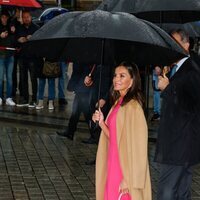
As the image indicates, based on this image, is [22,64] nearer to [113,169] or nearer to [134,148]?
[113,169]

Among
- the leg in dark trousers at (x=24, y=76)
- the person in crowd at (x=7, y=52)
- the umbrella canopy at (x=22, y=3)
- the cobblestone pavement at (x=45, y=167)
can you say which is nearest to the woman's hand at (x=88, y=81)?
the cobblestone pavement at (x=45, y=167)

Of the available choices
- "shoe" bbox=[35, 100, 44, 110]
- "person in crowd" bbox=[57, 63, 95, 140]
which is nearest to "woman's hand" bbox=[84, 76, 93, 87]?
"person in crowd" bbox=[57, 63, 95, 140]

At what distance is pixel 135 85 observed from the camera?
18.5 feet

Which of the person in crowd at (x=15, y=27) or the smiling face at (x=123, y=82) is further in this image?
the person in crowd at (x=15, y=27)

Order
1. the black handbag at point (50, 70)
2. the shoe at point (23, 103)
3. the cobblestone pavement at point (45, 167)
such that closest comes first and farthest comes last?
1. the cobblestone pavement at point (45, 167)
2. the black handbag at point (50, 70)
3. the shoe at point (23, 103)

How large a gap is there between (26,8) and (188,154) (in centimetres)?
909

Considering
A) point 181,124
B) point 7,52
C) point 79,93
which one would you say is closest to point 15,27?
point 7,52

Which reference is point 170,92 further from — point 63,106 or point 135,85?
point 63,106

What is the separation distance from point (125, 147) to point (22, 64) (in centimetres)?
A: 914

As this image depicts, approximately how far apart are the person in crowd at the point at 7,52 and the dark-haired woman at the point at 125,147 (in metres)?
8.50

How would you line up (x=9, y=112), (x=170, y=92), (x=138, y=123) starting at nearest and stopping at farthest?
(x=138, y=123), (x=170, y=92), (x=9, y=112)

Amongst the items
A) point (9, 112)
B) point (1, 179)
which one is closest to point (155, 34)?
point (1, 179)

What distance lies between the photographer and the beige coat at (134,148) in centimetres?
534

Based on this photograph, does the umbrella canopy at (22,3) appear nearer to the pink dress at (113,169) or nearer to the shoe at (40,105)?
the shoe at (40,105)
